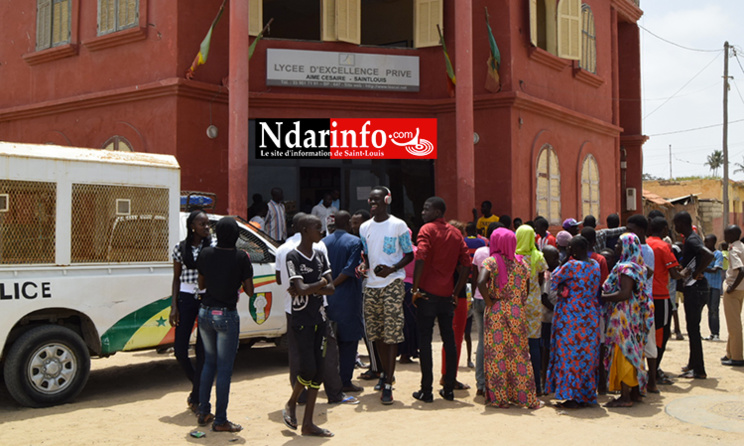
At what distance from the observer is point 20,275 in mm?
6145

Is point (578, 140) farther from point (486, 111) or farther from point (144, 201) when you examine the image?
point (144, 201)

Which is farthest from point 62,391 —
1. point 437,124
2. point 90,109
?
point 437,124

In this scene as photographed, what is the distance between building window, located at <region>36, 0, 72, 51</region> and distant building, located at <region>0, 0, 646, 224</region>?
30 millimetres

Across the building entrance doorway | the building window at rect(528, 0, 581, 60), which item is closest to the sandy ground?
the building entrance doorway

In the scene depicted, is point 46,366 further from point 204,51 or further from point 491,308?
point 204,51

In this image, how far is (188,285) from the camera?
240 inches

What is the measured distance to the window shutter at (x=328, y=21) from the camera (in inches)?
516

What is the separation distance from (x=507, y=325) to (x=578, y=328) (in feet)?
2.02

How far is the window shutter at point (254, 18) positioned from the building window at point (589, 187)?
7762mm

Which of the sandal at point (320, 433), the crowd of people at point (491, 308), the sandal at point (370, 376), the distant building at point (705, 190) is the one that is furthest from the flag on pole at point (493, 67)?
the distant building at point (705, 190)

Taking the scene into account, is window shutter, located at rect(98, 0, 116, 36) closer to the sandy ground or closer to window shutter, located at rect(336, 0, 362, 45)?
window shutter, located at rect(336, 0, 362, 45)

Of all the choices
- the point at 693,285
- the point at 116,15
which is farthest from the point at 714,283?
the point at 116,15

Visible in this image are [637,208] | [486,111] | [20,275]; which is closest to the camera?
[20,275]

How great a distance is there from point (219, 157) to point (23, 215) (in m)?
6.45
